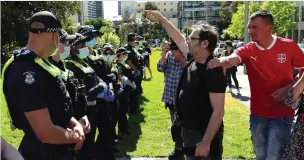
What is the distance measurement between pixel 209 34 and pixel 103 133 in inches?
104

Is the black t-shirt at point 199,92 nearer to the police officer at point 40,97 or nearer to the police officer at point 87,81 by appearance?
the police officer at point 40,97

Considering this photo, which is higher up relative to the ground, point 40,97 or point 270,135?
point 40,97

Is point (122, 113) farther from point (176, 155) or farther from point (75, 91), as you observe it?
point (75, 91)

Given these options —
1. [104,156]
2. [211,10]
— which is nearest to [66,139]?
[104,156]

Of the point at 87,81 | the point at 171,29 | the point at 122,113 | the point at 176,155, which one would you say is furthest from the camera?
the point at 122,113

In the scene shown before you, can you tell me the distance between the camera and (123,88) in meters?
7.55

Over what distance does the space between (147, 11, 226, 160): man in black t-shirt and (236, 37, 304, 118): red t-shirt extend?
31.9 inches

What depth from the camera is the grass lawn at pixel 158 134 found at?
19.8ft

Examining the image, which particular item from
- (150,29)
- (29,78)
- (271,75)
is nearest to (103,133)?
(271,75)

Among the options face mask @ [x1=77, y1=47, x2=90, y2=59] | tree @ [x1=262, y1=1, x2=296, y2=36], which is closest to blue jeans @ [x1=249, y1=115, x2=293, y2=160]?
face mask @ [x1=77, y1=47, x2=90, y2=59]

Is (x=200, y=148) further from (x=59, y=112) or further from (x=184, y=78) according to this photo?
(x=59, y=112)

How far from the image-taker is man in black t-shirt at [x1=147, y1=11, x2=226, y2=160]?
3.06m

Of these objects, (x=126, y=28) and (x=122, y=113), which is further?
(x=126, y=28)

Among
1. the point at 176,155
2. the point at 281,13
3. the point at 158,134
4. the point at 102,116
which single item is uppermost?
the point at 281,13
